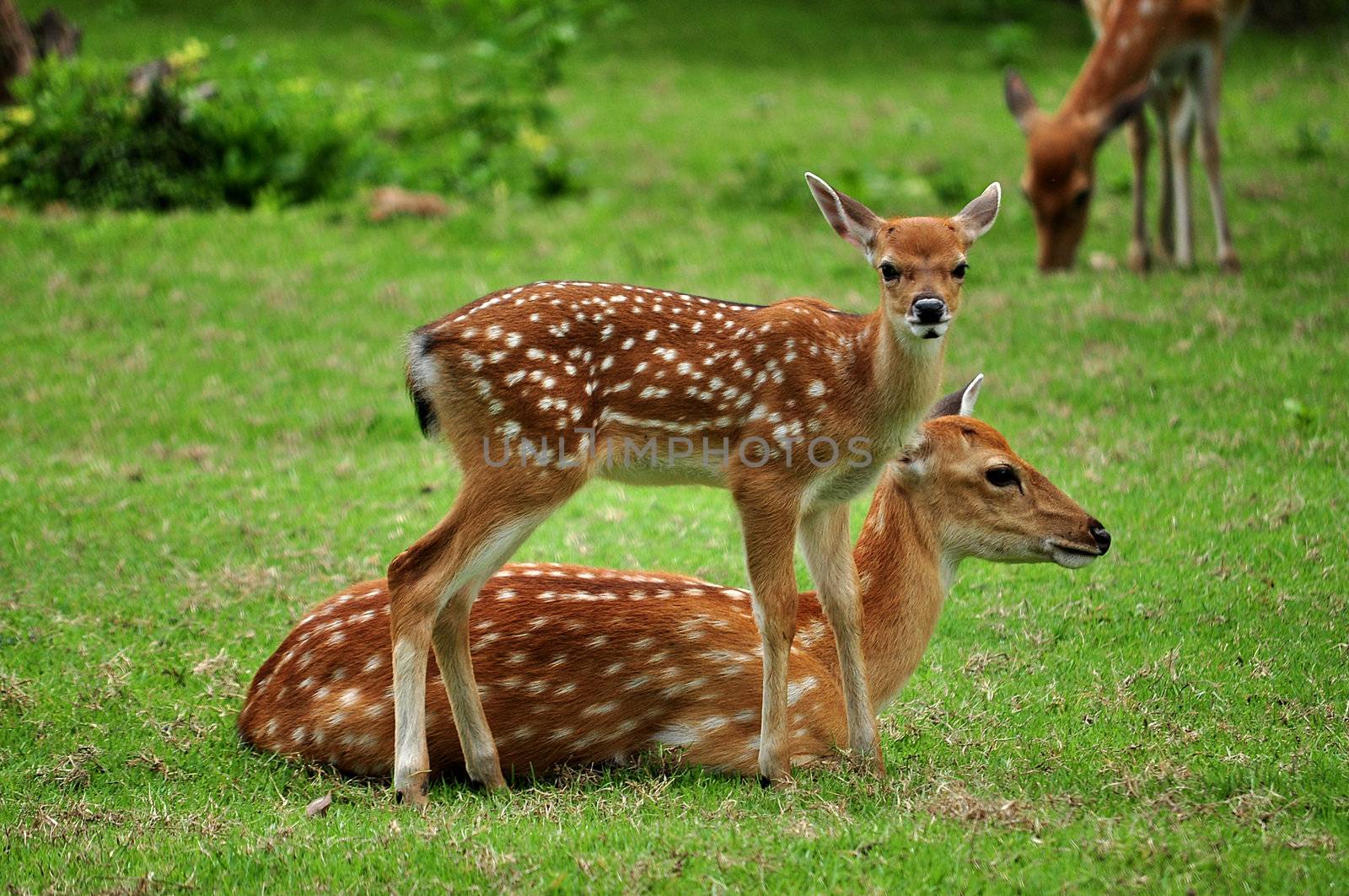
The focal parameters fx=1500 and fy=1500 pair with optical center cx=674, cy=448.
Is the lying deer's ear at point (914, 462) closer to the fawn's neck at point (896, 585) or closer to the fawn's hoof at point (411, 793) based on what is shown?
the fawn's neck at point (896, 585)

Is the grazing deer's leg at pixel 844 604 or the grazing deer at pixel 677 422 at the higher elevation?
the grazing deer at pixel 677 422

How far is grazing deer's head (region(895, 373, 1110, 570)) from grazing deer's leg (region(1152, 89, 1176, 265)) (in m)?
6.45

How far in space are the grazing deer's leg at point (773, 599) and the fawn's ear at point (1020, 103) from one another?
23.4 ft

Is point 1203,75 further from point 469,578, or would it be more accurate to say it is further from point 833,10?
point 833,10

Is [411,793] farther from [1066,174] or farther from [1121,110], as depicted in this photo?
[1121,110]

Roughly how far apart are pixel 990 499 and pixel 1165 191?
268 inches

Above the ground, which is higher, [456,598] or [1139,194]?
[1139,194]

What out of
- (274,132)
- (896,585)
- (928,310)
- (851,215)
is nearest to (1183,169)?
(851,215)

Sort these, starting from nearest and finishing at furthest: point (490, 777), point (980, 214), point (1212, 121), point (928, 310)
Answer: point (928, 310) < point (490, 777) < point (980, 214) < point (1212, 121)

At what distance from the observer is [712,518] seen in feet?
25.7

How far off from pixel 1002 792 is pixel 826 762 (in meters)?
0.69

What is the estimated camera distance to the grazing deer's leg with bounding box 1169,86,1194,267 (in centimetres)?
1085

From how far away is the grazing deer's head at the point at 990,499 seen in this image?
17.8ft

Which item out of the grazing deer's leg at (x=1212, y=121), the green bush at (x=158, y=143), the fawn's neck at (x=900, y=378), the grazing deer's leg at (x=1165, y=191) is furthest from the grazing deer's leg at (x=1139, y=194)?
the green bush at (x=158, y=143)
